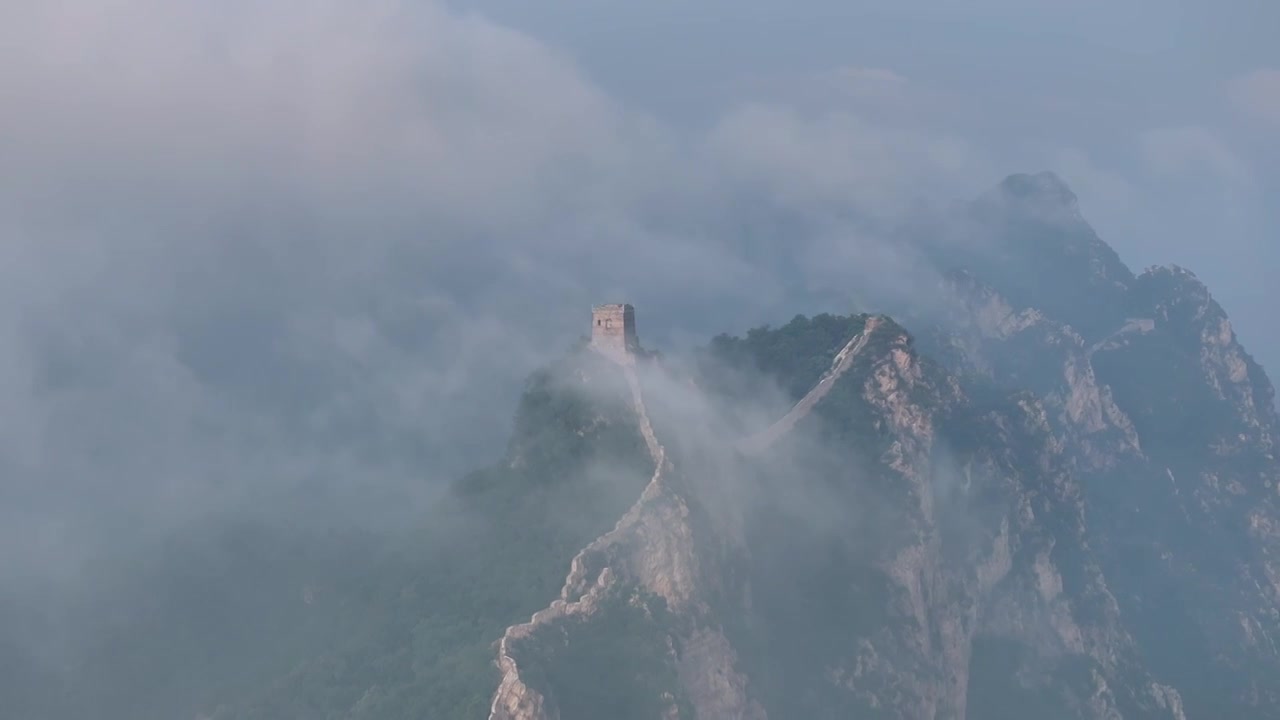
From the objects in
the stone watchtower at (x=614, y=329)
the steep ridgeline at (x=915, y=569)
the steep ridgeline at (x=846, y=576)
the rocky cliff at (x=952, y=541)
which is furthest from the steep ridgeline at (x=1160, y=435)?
the stone watchtower at (x=614, y=329)

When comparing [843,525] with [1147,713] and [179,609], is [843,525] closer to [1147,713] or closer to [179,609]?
[1147,713]

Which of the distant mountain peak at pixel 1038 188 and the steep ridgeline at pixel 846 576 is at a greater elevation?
the distant mountain peak at pixel 1038 188

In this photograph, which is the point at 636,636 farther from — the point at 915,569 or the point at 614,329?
the point at 915,569

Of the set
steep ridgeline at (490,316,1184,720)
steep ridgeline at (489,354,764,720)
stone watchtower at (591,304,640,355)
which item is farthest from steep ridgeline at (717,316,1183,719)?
stone watchtower at (591,304,640,355)

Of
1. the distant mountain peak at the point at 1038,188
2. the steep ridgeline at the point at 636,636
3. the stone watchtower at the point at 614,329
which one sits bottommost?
the steep ridgeline at the point at 636,636

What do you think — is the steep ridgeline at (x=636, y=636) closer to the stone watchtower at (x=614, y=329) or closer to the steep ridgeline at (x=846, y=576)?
the steep ridgeline at (x=846, y=576)

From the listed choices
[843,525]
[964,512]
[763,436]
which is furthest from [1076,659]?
[763,436]
